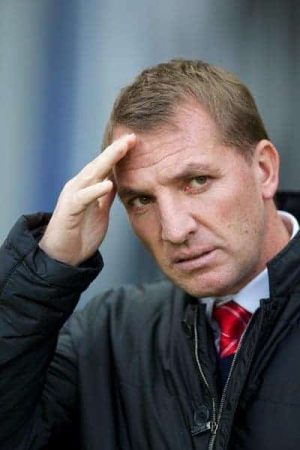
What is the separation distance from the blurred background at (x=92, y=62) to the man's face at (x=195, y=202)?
81cm

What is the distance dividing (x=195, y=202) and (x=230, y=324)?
351mm

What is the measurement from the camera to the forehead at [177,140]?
2.35m

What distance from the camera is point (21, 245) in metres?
2.34

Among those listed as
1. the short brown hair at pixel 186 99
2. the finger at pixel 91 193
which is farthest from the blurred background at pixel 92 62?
the finger at pixel 91 193

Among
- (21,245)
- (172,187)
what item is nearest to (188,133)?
(172,187)

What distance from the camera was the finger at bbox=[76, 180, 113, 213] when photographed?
91.0 inches

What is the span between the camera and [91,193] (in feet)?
7.63

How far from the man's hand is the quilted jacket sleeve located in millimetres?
34

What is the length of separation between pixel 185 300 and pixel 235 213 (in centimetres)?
39

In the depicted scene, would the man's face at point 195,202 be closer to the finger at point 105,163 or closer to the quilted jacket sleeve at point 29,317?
the finger at point 105,163

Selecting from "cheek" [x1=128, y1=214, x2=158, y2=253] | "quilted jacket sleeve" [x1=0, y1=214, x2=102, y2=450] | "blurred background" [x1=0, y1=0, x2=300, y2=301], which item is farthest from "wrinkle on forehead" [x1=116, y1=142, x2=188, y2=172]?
"blurred background" [x1=0, y1=0, x2=300, y2=301]

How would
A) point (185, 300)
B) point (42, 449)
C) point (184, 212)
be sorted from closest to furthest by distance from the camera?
1. point (184, 212)
2. point (42, 449)
3. point (185, 300)

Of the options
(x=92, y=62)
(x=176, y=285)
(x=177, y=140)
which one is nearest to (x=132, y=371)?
(x=176, y=285)

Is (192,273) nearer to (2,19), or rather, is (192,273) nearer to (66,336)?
(66,336)
